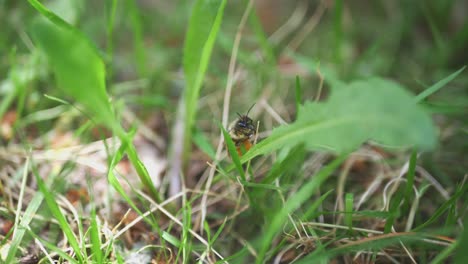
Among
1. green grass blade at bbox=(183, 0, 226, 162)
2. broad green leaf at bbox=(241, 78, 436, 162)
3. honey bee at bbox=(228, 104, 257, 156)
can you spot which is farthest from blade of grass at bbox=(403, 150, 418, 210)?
green grass blade at bbox=(183, 0, 226, 162)

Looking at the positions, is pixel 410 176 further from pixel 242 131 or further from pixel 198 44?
pixel 198 44

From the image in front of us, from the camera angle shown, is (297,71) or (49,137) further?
(297,71)

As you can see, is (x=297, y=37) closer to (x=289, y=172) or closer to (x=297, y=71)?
(x=297, y=71)

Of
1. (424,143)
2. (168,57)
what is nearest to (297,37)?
(168,57)

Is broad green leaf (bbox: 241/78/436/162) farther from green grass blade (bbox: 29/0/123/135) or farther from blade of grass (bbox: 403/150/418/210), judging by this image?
green grass blade (bbox: 29/0/123/135)

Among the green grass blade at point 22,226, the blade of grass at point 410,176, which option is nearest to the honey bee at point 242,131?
the blade of grass at point 410,176

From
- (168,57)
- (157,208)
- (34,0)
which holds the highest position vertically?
(34,0)
